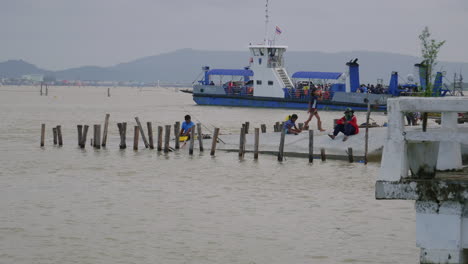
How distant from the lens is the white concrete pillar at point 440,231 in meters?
7.53

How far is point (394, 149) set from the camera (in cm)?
775

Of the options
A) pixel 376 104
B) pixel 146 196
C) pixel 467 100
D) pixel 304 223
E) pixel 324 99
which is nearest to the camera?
pixel 467 100

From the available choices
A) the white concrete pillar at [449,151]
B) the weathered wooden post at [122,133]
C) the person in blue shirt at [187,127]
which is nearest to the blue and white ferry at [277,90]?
the person in blue shirt at [187,127]

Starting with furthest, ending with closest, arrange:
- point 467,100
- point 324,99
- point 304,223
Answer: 1. point 324,99
2. point 304,223
3. point 467,100

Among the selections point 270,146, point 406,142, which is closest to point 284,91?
point 270,146

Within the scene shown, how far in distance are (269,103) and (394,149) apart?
202ft

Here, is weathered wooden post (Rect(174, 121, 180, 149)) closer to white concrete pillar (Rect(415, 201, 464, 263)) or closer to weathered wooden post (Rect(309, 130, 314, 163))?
weathered wooden post (Rect(309, 130, 314, 163))

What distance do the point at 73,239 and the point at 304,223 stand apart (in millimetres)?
4558

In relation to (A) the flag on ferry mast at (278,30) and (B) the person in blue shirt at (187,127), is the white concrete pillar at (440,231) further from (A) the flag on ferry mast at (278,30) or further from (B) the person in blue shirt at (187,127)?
(A) the flag on ferry mast at (278,30)

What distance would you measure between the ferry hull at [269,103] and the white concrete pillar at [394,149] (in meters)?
53.5

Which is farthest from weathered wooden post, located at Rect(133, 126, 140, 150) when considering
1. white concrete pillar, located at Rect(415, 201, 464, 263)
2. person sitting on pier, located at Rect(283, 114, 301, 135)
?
white concrete pillar, located at Rect(415, 201, 464, 263)

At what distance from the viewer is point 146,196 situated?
20156 mm

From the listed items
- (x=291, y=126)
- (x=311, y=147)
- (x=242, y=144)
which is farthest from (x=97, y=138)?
(x=311, y=147)

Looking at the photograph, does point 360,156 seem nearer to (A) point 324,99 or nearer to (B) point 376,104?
(B) point 376,104
